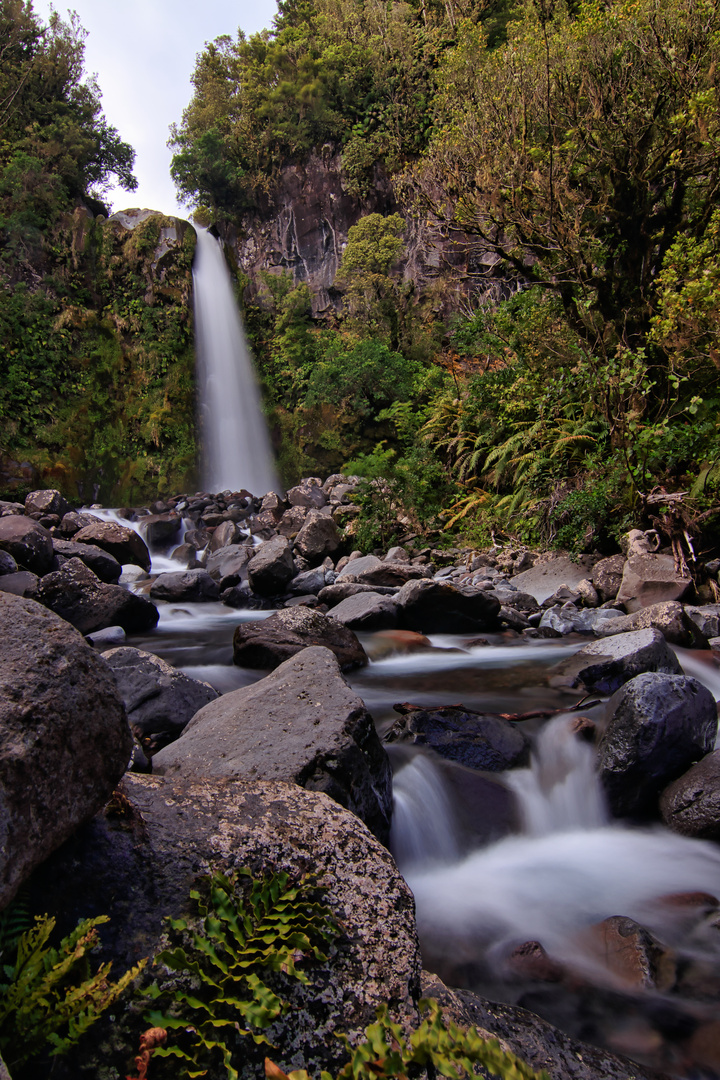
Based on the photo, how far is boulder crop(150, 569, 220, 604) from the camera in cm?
1001

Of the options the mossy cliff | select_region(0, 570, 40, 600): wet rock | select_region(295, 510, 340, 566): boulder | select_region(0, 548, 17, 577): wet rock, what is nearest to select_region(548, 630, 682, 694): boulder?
select_region(0, 570, 40, 600): wet rock

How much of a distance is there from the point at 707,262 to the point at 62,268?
19.8m

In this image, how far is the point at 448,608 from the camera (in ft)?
25.2

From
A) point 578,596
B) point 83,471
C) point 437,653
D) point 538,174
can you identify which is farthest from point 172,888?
point 83,471

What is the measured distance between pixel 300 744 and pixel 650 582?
6032 mm

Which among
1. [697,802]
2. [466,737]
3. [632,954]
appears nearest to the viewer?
[632,954]

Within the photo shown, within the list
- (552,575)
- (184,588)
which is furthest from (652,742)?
(184,588)

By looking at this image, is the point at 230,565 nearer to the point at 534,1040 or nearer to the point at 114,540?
the point at 114,540

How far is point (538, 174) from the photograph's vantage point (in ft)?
31.5

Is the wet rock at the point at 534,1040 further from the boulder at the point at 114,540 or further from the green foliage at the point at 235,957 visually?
the boulder at the point at 114,540

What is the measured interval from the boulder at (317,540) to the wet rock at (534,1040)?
966 centimetres

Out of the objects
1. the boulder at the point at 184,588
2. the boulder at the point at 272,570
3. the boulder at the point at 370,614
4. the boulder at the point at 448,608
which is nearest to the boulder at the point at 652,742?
the boulder at the point at 448,608

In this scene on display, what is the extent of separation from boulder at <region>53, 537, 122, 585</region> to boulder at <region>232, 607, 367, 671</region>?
14.9 feet

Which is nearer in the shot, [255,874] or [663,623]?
[255,874]
